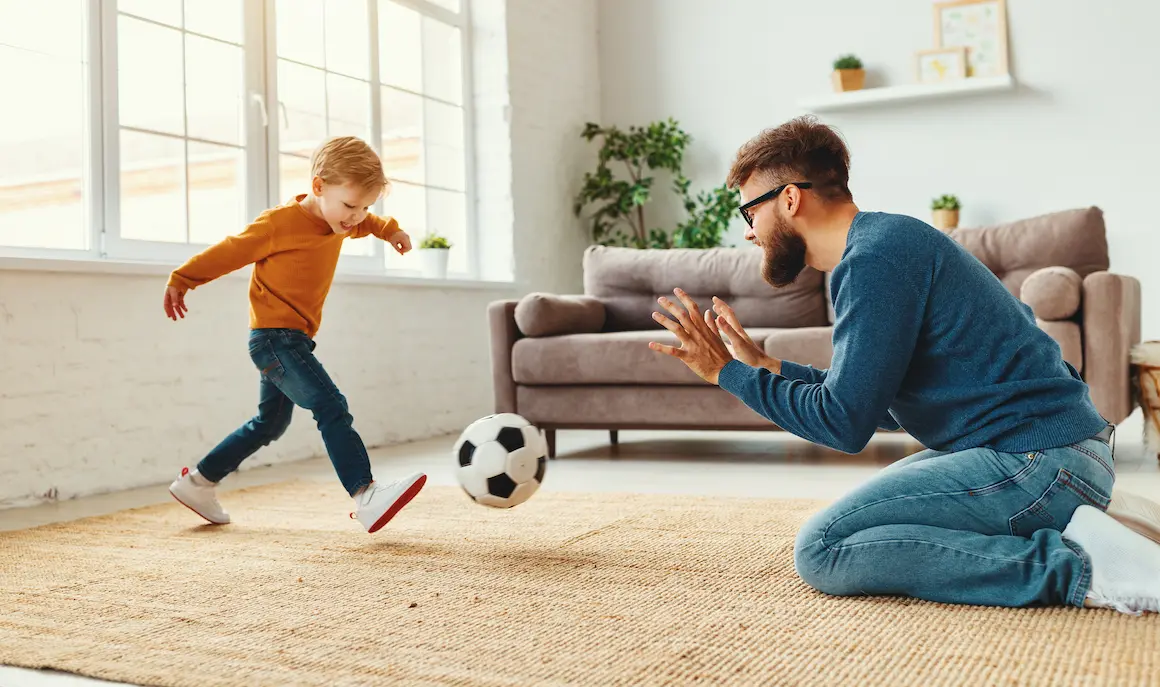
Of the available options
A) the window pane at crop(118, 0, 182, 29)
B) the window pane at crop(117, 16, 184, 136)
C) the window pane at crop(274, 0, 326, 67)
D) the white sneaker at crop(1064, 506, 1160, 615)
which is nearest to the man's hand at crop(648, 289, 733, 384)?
the white sneaker at crop(1064, 506, 1160, 615)

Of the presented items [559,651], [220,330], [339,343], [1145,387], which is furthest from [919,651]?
[339,343]

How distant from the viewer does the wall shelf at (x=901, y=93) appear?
5113 millimetres

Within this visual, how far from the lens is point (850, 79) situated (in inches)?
213

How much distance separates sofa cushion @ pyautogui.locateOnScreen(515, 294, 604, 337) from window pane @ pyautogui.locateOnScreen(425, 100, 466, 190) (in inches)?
55.8

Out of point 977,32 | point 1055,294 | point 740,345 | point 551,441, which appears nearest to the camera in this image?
point 740,345

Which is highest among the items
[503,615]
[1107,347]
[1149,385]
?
[1107,347]

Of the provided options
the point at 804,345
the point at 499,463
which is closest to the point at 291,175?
the point at 804,345

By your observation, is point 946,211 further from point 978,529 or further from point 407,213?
point 978,529

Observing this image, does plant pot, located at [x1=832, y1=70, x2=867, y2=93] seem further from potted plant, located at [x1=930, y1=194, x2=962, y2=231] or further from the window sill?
the window sill

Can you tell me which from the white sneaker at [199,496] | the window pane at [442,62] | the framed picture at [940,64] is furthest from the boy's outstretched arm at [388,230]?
the framed picture at [940,64]

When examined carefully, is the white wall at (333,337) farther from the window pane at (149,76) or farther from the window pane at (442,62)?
the window pane at (149,76)

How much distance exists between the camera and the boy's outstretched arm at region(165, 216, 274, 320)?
2443mm

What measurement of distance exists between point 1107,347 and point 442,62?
133 inches

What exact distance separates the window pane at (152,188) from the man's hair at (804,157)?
8.20 feet
